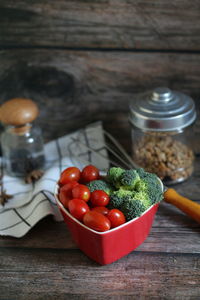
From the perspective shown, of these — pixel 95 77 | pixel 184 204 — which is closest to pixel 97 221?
pixel 184 204

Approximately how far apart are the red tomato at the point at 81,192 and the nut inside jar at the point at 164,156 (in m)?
0.26

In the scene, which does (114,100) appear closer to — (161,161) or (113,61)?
(113,61)

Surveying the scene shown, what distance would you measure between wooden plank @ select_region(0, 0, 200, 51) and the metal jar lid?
175 mm

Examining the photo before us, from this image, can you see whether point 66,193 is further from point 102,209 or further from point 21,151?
point 21,151

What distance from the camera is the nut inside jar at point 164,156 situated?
39.1 inches

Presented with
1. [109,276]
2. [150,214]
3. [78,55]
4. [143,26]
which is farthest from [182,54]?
[109,276]

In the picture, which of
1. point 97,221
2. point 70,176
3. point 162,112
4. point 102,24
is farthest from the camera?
point 102,24

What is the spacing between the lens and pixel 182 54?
1093mm

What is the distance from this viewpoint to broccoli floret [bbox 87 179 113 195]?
81 cm

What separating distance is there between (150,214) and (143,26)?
525mm

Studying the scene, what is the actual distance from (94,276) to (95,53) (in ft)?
2.00

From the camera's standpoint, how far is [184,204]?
90cm

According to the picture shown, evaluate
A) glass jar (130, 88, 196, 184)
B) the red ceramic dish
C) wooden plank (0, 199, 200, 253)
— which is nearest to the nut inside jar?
glass jar (130, 88, 196, 184)

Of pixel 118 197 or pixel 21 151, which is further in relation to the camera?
pixel 21 151
